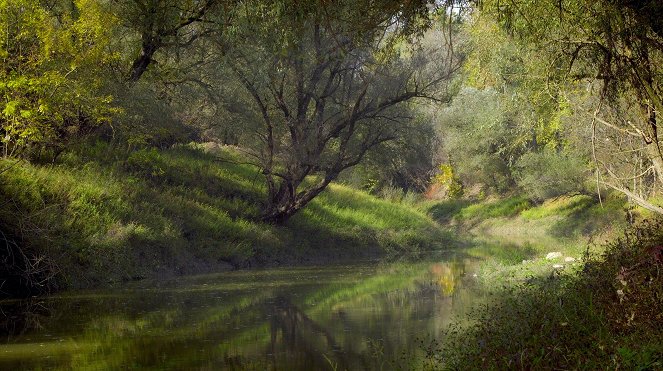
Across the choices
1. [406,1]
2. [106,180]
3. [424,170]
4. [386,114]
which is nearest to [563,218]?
[386,114]

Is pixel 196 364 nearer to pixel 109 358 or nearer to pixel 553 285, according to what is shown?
pixel 109 358

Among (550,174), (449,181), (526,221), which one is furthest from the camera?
(449,181)

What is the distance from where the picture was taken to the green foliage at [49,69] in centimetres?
1991

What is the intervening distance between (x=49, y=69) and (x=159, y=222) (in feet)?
18.9

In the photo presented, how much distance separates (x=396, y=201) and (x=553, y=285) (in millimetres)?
33242

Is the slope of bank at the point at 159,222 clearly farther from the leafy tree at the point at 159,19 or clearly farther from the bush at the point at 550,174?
the bush at the point at 550,174

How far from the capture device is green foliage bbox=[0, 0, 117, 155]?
19906mm

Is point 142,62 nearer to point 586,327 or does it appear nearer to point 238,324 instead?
point 238,324

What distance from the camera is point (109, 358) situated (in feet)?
38.1

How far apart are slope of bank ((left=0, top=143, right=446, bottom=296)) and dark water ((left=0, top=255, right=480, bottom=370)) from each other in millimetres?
1196

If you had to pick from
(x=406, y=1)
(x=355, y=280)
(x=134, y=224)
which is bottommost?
(x=355, y=280)

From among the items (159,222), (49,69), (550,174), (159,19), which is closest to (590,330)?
(49,69)

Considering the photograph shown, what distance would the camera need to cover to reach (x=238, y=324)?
580 inches

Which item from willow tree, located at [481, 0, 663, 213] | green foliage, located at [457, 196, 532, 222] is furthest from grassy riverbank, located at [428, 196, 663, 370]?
green foliage, located at [457, 196, 532, 222]
